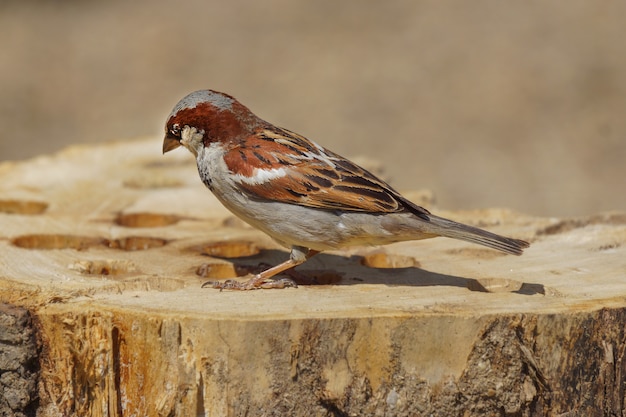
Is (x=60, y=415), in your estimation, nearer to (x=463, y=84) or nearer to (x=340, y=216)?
(x=340, y=216)

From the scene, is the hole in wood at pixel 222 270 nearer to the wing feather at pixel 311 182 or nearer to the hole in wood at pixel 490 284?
the wing feather at pixel 311 182

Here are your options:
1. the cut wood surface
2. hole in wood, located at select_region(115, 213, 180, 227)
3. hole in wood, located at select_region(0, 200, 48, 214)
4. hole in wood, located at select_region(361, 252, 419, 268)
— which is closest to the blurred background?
hole in wood, located at select_region(115, 213, 180, 227)

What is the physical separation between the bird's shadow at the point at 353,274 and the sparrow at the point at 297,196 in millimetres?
192

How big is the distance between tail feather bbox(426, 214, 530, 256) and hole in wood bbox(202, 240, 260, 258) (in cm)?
137

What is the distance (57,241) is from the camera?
570 centimetres

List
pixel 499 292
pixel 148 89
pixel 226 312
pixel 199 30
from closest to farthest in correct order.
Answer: pixel 226 312
pixel 499 292
pixel 148 89
pixel 199 30

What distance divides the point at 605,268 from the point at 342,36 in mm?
10379

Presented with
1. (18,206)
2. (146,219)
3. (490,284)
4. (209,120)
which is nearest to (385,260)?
(490,284)

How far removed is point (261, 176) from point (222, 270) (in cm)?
70

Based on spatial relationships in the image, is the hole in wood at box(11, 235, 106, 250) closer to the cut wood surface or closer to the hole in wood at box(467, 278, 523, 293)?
the cut wood surface

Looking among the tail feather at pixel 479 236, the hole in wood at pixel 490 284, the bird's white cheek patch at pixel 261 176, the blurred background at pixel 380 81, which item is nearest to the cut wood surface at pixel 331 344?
the hole in wood at pixel 490 284

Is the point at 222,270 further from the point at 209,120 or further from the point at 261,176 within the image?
the point at 209,120

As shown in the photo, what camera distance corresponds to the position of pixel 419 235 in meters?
4.79

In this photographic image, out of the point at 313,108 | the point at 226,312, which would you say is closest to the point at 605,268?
the point at 226,312
